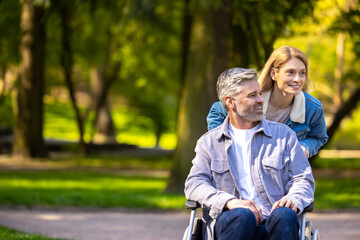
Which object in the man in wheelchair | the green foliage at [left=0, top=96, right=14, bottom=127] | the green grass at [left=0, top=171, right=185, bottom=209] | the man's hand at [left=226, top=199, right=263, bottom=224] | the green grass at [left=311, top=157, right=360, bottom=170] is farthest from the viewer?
the green foliage at [left=0, top=96, right=14, bottom=127]

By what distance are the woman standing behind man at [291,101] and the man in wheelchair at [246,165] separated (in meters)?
0.35

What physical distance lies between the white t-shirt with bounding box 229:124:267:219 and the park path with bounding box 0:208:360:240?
3.92 meters

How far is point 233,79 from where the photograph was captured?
4.39m

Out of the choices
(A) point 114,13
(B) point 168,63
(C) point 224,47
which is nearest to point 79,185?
(C) point 224,47

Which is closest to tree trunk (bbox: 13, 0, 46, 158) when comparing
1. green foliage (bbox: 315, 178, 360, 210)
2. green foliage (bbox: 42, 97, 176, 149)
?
green foliage (bbox: 315, 178, 360, 210)

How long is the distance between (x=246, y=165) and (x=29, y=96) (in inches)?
651

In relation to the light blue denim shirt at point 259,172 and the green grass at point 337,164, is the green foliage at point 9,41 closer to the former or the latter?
the green grass at point 337,164

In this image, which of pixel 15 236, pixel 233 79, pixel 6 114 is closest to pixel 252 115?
pixel 233 79

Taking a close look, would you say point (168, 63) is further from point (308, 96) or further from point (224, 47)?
point (308, 96)

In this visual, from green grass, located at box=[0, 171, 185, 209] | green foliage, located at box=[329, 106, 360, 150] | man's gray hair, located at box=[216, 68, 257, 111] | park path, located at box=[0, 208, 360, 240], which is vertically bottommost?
green foliage, located at box=[329, 106, 360, 150]

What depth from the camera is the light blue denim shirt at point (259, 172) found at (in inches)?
168

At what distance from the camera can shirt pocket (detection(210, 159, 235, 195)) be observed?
14.3ft

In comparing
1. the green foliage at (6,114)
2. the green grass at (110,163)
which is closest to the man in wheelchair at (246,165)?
the green grass at (110,163)

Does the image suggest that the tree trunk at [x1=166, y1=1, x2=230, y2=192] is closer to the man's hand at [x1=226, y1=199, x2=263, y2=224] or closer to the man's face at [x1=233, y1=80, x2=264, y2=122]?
the man's face at [x1=233, y1=80, x2=264, y2=122]
